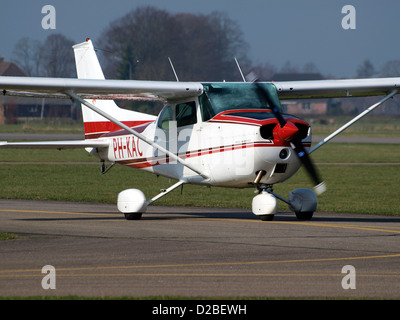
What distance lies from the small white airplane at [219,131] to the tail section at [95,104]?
1307 mm

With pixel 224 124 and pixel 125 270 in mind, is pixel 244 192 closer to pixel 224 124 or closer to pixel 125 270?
pixel 224 124

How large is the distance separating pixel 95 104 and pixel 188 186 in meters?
7.10

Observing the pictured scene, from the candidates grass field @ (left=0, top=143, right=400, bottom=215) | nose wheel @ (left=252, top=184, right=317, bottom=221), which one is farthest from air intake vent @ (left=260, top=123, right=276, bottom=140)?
grass field @ (left=0, top=143, right=400, bottom=215)

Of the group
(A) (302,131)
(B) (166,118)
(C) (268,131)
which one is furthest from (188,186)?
(C) (268,131)

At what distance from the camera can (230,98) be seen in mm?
15281

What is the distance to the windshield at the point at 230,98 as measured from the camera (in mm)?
15125

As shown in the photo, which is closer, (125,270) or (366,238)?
(125,270)

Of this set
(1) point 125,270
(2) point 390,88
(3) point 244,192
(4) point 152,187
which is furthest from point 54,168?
(1) point 125,270

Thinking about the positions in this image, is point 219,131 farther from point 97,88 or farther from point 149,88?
point 97,88

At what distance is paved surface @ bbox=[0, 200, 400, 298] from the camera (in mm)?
8688

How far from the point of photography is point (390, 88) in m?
17.2

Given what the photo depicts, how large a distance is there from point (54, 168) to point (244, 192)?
12.1m

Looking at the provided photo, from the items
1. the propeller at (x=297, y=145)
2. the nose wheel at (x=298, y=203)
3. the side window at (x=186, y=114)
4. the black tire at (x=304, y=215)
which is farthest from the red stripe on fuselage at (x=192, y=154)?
the black tire at (x=304, y=215)

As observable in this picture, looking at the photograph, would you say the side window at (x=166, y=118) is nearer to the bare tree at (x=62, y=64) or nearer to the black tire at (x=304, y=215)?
the black tire at (x=304, y=215)
